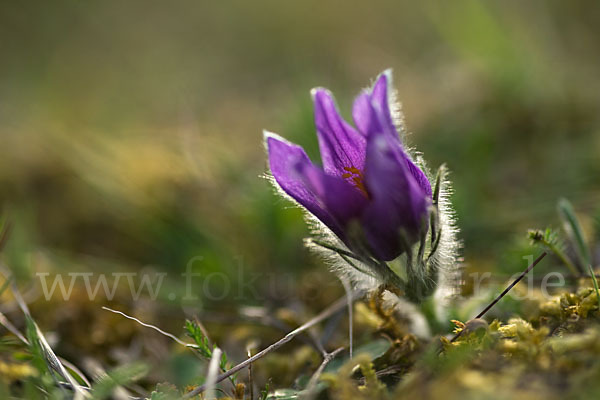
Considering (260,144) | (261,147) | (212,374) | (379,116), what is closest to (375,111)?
(379,116)

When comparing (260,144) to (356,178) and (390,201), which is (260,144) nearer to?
(356,178)

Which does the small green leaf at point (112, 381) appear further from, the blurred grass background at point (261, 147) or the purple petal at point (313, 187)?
the blurred grass background at point (261, 147)

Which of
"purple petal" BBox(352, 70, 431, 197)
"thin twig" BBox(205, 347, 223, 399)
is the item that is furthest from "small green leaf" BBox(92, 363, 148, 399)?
"purple petal" BBox(352, 70, 431, 197)

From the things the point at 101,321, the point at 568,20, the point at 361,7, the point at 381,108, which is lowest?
the point at 101,321

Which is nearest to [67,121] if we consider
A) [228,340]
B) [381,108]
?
→ [228,340]

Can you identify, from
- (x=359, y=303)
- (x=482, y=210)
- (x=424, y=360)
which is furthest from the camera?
(x=482, y=210)

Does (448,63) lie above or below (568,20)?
below

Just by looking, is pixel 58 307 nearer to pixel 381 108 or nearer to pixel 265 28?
pixel 381 108
